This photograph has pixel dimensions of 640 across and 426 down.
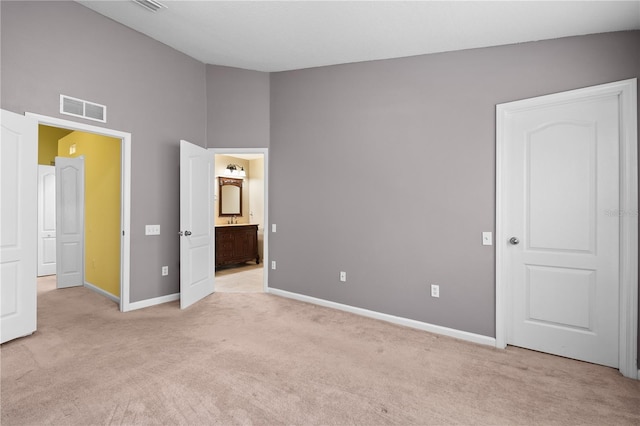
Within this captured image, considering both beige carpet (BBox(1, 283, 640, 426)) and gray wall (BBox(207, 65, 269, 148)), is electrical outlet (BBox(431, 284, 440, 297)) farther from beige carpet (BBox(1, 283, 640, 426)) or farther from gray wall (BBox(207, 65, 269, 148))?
gray wall (BBox(207, 65, 269, 148))

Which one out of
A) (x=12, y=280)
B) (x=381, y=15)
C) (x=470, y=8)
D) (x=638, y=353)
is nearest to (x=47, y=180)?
(x=12, y=280)

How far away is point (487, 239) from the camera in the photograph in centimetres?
296

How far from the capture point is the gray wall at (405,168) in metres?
2.87

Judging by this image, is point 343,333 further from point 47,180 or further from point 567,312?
point 47,180

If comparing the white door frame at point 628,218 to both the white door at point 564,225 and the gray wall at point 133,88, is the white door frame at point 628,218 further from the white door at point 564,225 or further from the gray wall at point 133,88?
the gray wall at point 133,88

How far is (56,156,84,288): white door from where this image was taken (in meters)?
4.86

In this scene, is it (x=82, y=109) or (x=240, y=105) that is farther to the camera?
(x=240, y=105)

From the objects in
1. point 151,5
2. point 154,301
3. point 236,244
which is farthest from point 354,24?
point 236,244

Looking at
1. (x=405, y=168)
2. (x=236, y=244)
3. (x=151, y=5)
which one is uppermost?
(x=151, y=5)

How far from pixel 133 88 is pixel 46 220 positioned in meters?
3.53

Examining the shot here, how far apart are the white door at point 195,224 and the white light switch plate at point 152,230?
42 centimetres

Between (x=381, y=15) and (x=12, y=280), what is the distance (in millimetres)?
3974

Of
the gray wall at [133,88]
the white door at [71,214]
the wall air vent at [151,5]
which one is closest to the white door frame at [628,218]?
the wall air vent at [151,5]

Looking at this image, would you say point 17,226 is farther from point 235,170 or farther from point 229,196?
point 235,170
